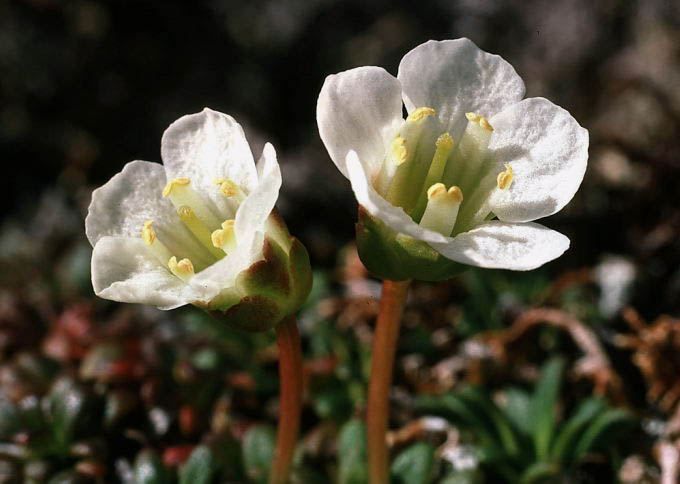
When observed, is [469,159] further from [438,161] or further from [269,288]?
[269,288]

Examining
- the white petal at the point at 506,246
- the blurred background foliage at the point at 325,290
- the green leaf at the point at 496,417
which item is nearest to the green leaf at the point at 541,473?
the blurred background foliage at the point at 325,290

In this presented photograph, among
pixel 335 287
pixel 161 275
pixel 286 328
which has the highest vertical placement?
pixel 161 275

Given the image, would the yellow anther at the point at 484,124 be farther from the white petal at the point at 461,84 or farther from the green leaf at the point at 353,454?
the green leaf at the point at 353,454

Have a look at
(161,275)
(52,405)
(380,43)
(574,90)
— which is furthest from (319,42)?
(161,275)

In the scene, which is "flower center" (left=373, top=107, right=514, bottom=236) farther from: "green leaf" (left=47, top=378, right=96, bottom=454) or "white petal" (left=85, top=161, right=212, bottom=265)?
"green leaf" (left=47, top=378, right=96, bottom=454)

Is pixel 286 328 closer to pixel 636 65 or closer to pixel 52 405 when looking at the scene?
pixel 52 405
